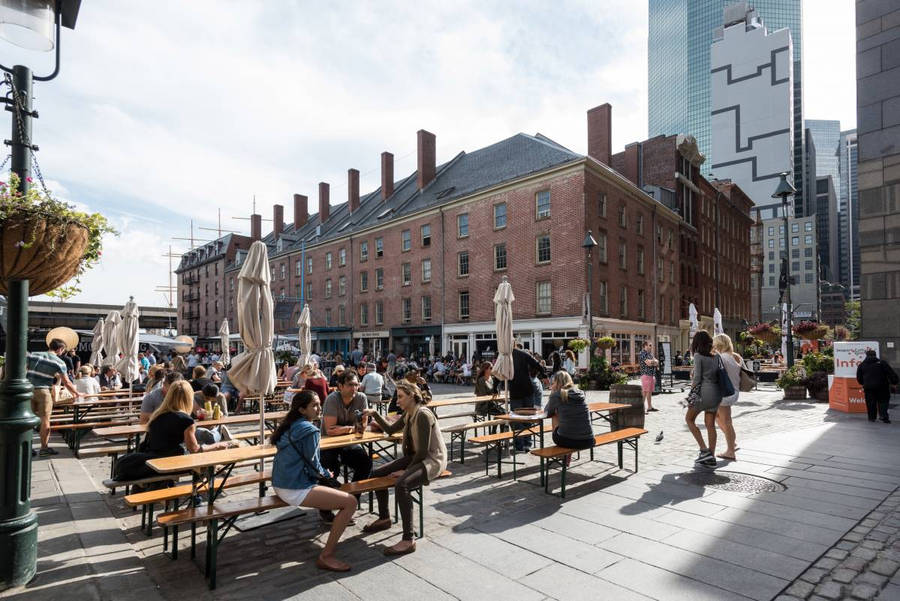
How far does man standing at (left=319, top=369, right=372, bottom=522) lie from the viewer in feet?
20.0

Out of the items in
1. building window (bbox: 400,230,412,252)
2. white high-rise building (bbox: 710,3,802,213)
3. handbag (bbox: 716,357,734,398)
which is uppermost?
white high-rise building (bbox: 710,3,802,213)

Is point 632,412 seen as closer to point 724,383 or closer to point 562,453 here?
point 724,383

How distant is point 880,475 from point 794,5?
7585 inches

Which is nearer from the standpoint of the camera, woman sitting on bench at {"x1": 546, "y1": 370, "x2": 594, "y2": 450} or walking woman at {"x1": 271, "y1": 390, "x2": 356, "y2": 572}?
walking woman at {"x1": 271, "y1": 390, "x2": 356, "y2": 572}

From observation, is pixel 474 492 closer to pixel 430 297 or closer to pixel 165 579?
pixel 165 579

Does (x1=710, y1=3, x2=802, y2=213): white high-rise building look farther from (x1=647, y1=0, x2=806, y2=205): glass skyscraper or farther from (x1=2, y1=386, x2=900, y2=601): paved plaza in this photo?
(x1=2, y1=386, x2=900, y2=601): paved plaza

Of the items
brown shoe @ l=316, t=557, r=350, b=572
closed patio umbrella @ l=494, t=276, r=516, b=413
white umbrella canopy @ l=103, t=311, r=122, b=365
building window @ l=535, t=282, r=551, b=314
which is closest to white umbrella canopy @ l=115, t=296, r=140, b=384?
white umbrella canopy @ l=103, t=311, r=122, b=365

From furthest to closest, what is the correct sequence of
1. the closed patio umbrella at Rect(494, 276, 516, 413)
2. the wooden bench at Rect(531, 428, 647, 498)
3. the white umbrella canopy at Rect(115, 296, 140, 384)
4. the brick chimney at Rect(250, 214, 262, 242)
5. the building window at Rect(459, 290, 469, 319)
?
the brick chimney at Rect(250, 214, 262, 242) < the building window at Rect(459, 290, 469, 319) < the white umbrella canopy at Rect(115, 296, 140, 384) < the closed patio umbrella at Rect(494, 276, 516, 413) < the wooden bench at Rect(531, 428, 647, 498)

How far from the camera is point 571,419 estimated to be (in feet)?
22.0

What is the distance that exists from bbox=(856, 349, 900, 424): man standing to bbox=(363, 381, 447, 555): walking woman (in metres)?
12.1

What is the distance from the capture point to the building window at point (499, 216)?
31.2 metres

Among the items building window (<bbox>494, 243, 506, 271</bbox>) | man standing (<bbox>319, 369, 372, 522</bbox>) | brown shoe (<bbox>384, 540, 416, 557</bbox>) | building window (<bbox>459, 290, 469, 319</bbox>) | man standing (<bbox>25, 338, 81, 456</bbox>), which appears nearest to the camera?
brown shoe (<bbox>384, 540, 416, 557</bbox>)

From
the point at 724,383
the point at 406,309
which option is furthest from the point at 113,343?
the point at 406,309

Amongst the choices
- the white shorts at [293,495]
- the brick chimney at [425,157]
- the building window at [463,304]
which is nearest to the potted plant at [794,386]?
the white shorts at [293,495]
